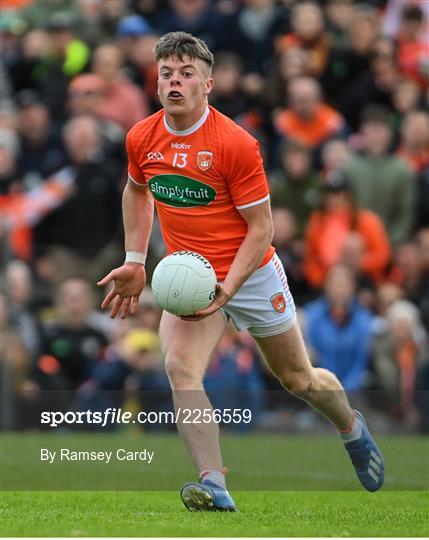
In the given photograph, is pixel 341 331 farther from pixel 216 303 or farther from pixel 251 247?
pixel 216 303

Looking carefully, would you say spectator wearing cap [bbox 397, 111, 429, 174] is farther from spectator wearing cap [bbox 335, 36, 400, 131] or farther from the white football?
the white football

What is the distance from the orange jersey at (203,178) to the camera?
8094mm

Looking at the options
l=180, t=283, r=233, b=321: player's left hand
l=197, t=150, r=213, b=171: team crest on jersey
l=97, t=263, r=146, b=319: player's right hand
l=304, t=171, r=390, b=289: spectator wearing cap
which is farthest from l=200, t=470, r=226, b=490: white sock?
l=304, t=171, r=390, b=289: spectator wearing cap

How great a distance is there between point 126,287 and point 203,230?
64cm

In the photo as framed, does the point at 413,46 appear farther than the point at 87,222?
Yes

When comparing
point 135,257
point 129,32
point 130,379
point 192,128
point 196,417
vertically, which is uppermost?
point 192,128

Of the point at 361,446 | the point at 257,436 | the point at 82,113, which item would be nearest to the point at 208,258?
the point at 361,446

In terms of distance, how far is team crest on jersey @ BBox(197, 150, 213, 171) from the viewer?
8.10m

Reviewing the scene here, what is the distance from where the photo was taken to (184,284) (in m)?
7.86

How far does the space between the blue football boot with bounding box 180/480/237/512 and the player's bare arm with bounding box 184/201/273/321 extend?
92 cm

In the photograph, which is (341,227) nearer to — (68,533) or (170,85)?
(170,85)

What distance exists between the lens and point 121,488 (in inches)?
379

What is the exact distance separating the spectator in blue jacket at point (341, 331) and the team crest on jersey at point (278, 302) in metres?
6.07

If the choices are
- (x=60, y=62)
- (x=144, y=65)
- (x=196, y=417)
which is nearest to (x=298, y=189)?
(x=144, y=65)
